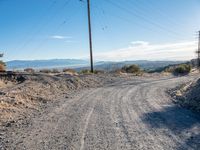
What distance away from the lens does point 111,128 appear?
11156 mm

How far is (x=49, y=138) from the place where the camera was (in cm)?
1001

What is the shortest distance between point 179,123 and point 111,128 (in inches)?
105

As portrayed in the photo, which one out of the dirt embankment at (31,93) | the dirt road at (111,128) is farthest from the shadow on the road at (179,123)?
the dirt embankment at (31,93)

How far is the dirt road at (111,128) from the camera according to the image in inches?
363

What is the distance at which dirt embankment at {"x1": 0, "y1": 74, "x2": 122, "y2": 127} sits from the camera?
14461mm

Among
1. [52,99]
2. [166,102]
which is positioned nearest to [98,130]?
[166,102]

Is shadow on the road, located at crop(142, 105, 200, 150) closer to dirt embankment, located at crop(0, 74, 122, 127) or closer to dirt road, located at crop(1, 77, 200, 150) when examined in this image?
dirt road, located at crop(1, 77, 200, 150)

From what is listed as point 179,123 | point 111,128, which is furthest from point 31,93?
point 179,123

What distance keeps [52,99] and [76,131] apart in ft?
28.6

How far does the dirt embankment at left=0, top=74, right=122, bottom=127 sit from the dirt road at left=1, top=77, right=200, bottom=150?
1.29 m

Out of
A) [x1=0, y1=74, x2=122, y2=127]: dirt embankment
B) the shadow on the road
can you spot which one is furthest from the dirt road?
[x1=0, y1=74, x2=122, y2=127]: dirt embankment

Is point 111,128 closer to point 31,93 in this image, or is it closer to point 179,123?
point 179,123

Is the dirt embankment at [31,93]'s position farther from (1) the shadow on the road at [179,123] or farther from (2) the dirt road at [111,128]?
(1) the shadow on the road at [179,123]

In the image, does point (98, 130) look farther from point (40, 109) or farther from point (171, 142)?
point (40, 109)
